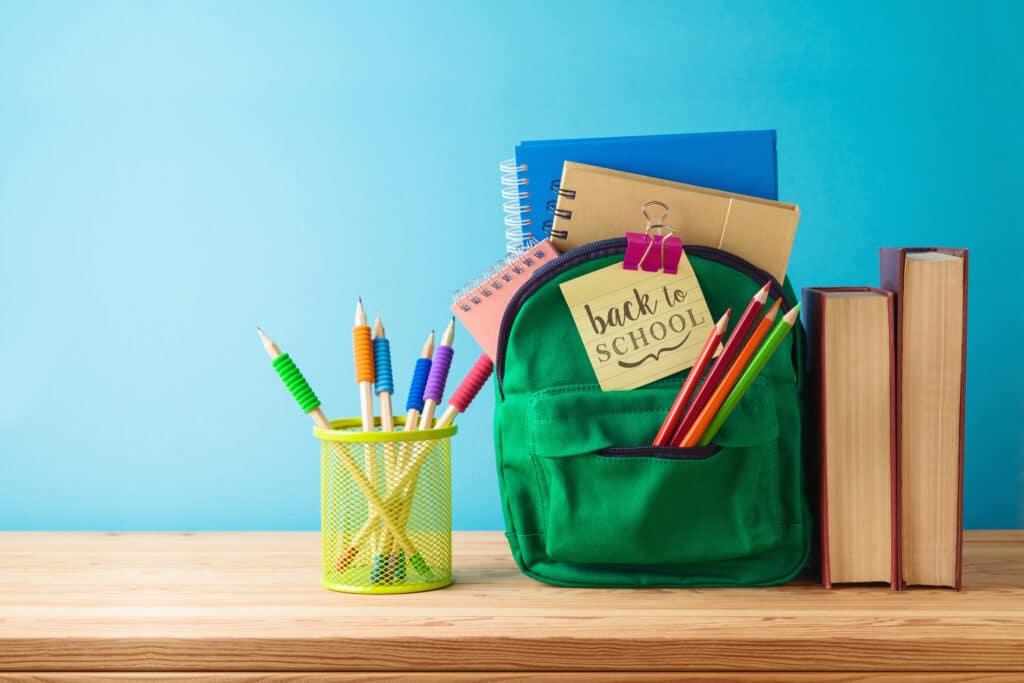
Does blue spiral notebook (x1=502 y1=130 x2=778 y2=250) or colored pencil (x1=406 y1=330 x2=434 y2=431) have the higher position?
blue spiral notebook (x1=502 y1=130 x2=778 y2=250)

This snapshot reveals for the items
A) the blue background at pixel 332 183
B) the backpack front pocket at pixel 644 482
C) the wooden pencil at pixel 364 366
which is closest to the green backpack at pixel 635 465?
the backpack front pocket at pixel 644 482

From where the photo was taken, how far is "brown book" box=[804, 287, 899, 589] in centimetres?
76

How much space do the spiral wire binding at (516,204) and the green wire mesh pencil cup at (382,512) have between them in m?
0.18

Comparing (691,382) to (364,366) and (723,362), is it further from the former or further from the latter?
(364,366)

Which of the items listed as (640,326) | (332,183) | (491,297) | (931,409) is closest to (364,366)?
(491,297)

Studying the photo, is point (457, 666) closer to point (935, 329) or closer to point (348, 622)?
point (348, 622)

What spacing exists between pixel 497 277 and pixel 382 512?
21 centimetres

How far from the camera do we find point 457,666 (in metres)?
0.67

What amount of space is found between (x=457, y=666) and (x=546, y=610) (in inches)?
3.2

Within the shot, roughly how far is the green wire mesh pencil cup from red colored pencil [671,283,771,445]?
192 millimetres

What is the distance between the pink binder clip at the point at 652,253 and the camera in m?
0.77

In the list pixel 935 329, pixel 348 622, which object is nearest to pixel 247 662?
pixel 348 622

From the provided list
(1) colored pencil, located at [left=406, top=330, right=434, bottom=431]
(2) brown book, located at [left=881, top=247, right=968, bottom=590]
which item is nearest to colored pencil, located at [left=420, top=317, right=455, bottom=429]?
(1) colored pencil, located at [left=406, top=330, right=434, bottom=431]

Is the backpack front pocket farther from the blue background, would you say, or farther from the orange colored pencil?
the blue background
